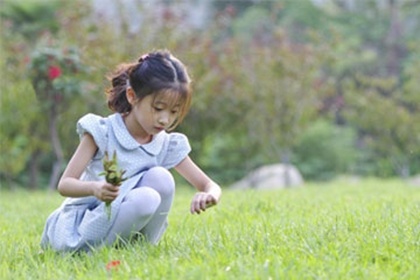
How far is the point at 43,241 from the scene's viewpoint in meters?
2.83

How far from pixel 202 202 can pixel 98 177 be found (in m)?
0.47

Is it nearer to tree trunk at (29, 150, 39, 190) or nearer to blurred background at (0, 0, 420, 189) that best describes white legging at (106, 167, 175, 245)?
blurred background at (0, 0, 420, 189)

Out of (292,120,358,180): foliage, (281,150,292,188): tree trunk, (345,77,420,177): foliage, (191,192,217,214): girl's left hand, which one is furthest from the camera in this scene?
(292,120,358,180): foliage

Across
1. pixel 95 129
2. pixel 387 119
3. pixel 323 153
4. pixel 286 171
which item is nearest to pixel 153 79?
pixel 95 129

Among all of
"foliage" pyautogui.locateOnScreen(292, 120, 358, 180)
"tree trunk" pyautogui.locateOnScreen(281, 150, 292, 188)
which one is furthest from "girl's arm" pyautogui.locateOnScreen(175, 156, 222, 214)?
"foliage" pyautogui.locateOnScreen(292, 120, 358, 180)

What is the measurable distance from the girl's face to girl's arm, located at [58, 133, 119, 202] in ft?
0.68

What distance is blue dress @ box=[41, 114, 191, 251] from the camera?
8.75 ft

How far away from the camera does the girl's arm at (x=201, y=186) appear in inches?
100

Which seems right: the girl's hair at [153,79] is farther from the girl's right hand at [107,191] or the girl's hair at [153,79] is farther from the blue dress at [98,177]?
the girl's right hand at [107,191]

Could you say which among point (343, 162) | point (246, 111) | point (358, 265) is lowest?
point (343, 162)

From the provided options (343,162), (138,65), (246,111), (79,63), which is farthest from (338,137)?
(138,65)

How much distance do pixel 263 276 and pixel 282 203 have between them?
2.68 meters

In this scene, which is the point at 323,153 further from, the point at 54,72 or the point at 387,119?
the point at 54,72

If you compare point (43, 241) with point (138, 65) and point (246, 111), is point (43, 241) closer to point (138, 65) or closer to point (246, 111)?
point (138, 65)
